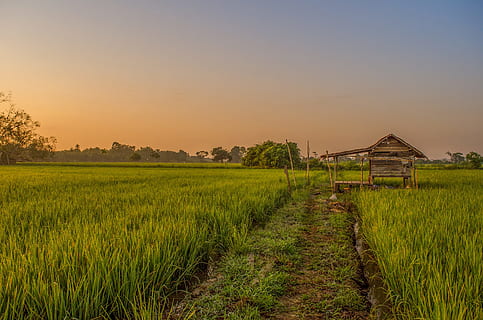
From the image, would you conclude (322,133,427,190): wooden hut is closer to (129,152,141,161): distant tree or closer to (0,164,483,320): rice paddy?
(0,164,483,320): rice paddy

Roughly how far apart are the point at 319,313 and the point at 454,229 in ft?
9.45

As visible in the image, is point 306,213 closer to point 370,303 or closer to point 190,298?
point 370,303

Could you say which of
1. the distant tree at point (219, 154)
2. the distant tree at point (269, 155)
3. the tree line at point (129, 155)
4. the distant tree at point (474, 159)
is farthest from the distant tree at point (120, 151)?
the distant tree at point (474, 159)

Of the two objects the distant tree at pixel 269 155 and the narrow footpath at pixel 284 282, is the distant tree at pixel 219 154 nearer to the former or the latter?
the distant tree at pixel 269 155

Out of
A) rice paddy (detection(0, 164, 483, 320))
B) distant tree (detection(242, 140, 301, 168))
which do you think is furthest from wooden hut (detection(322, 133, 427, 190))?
distant tree (detection(242, 140, 301, 168))

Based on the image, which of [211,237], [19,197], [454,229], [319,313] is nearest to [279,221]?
[211,237]

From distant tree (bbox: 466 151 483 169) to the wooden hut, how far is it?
4068 cm

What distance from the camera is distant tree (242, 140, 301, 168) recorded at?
4712 centimetres

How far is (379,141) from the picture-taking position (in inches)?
528

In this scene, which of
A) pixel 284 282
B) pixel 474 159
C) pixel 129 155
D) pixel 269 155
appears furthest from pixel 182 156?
pixel 284 282

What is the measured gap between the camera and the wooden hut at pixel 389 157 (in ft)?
43.0

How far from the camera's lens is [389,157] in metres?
13.3

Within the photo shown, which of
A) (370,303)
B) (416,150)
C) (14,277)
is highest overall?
(416,150)

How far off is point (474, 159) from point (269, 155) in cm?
3286
